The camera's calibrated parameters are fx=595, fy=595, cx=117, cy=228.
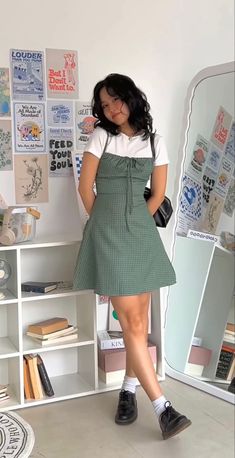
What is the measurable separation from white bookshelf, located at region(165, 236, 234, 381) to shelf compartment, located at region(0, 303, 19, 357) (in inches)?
32.8

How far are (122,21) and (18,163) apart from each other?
864 millimetres

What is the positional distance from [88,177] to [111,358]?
908 millimetres

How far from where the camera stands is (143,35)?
294 cm

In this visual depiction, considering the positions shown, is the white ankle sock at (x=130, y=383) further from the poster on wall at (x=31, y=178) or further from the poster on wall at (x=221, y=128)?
the poster on wall at (x=221, y=128)

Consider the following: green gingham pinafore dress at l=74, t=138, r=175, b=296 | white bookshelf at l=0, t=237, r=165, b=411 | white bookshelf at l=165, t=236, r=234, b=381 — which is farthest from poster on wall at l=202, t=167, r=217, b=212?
green gingham pinafore dress at l=74, t=138, r=175, b=296

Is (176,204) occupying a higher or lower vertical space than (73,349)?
higher

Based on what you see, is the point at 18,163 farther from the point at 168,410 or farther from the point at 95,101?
the point at 168,410

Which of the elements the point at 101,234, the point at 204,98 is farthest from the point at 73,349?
the point at 204,98

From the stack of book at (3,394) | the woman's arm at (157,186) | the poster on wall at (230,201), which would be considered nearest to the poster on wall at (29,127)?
the woman's arm at (157,186)

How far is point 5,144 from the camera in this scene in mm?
2676

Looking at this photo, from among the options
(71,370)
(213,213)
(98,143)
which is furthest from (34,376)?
(213,213)

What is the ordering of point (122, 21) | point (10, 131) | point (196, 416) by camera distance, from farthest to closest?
point (122, 21) < point (10, 131) < point (196, 416)

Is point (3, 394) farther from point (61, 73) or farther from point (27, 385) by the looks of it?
point (61, 73)

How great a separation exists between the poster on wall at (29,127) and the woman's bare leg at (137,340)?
828 mm
